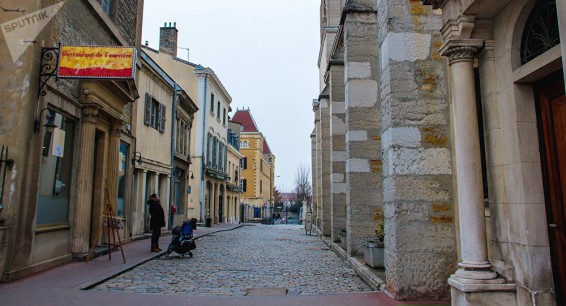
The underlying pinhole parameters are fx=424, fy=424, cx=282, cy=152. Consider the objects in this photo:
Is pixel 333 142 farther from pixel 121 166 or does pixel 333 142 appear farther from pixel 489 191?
pixel 489 191

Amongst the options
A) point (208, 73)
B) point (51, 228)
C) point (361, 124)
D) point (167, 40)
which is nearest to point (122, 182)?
point (51, 228)

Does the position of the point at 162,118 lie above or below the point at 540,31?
above

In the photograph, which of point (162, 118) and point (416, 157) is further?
point (162, 118)

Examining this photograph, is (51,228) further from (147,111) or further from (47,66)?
(147,111)

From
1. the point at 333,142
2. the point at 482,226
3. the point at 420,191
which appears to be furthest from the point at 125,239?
the point at 482,226

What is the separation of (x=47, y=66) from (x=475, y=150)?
7127mm

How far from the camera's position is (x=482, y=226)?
15.1ft

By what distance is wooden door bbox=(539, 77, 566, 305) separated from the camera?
416cm

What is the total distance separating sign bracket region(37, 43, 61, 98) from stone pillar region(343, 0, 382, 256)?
19.9 ft

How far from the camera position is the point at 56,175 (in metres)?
8.67

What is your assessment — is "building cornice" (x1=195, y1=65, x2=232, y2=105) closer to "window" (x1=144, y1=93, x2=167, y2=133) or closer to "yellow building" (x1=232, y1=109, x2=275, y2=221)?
"window" (x1=144, y1=93, x2=167, y2=133)

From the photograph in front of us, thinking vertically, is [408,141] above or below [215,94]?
below

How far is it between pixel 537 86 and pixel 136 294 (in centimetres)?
576

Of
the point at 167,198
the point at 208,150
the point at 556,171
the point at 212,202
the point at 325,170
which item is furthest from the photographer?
the point at 212,202
